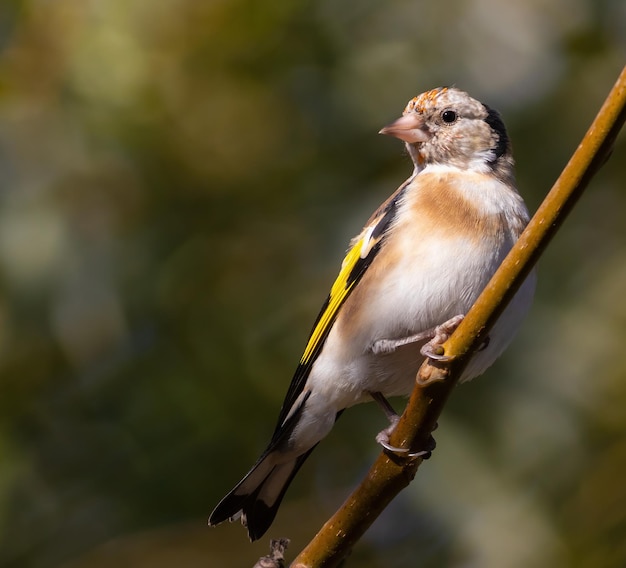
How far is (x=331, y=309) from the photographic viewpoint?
142 inches

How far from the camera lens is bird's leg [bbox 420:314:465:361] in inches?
88.4

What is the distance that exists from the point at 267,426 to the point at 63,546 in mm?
1010

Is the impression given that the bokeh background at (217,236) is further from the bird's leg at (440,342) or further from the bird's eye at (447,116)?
the bird's leg at (440,342)

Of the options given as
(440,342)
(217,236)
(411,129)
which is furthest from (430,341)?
(217,236)

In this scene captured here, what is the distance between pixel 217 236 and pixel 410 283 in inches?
58.3

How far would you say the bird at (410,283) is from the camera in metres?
3.20

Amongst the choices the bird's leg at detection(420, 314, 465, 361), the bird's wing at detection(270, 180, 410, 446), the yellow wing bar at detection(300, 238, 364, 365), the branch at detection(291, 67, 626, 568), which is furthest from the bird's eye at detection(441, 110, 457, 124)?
the branch at detection(291, 67, 626, 568)

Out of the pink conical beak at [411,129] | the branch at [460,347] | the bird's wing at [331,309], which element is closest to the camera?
the branch at [460,347]

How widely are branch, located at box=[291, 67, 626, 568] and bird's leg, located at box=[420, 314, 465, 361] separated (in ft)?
0.06

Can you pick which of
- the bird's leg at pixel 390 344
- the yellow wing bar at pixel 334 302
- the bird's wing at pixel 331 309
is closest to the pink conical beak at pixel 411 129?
the bird's wing at pixel 331 309

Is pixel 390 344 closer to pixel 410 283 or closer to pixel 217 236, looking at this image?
pixel 410 283

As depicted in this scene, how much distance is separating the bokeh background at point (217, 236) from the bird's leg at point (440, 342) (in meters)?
1.58

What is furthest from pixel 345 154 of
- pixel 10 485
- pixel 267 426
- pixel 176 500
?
pixel 10 485

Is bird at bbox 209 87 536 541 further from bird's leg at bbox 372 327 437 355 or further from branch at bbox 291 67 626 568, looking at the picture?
branch at bbox 291 67 626 568
